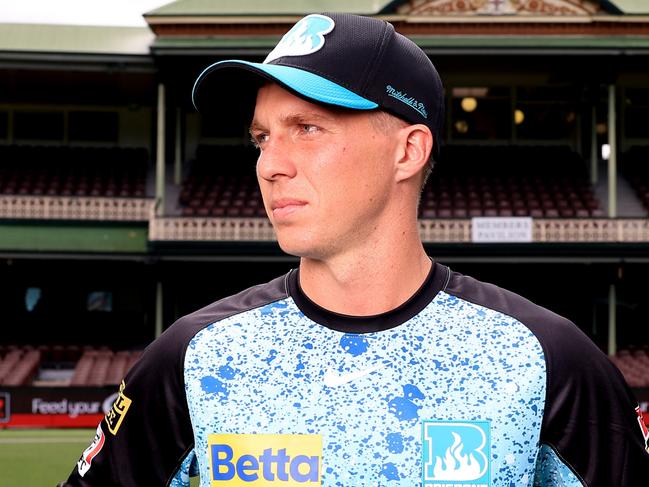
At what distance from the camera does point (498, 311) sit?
2.69 meters

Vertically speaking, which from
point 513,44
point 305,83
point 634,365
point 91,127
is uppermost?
point 305,83

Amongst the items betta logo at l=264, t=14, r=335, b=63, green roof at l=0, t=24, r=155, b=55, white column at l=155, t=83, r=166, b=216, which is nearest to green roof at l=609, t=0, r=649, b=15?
white column at l=155, t=83, r=166, b=216

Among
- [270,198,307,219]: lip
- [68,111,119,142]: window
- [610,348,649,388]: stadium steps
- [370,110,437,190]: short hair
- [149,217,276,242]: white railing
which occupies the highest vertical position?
[370,110,437,190]: short hair

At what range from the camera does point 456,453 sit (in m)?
2.50

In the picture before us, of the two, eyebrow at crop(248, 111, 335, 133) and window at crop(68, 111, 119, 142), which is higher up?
eyebrow at crop(248, 111, 335, 133)

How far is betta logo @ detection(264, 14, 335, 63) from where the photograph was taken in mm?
2377

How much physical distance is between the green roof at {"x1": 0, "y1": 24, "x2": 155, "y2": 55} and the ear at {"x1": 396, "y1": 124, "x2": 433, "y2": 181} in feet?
69.0

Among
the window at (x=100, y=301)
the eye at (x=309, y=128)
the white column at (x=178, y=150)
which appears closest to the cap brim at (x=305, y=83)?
the eye at (x=309, y=128)

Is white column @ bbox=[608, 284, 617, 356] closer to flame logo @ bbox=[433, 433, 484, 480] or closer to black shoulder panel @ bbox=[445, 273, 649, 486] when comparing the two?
black shoulder panel @ bbox=[445, 273, 649, 486]

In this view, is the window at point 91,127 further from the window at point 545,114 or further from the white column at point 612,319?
the white column at point 612,319

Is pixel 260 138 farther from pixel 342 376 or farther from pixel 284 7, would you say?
pixel 284 7

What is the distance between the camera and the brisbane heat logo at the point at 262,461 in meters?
2.48

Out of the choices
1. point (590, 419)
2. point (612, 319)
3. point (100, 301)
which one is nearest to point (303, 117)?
point (590, 419)

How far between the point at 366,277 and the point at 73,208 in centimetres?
2111
